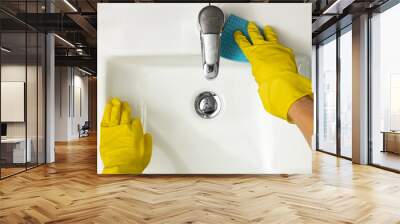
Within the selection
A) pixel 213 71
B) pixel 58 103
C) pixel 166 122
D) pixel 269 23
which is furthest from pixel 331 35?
pixel 58 103

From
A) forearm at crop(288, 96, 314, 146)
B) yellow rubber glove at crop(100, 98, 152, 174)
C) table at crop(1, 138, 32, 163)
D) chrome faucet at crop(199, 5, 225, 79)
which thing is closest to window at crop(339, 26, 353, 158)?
chrome faucet at crop(199, 5, 225, 79)

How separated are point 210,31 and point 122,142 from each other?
5.70ft

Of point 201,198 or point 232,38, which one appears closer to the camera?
point 201,198

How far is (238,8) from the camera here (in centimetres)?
495

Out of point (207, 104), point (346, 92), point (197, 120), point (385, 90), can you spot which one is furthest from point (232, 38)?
point (346, 92)

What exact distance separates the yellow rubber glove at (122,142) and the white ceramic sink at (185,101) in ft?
0.34

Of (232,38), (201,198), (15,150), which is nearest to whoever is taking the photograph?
(201,198)

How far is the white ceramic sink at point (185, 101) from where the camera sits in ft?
16.3

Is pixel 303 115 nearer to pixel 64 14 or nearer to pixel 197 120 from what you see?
pixel 197 120

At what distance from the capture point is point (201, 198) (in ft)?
13.4

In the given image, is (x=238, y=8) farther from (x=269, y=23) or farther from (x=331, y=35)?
(x=331, y=35)

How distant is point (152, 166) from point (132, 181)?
349 mm

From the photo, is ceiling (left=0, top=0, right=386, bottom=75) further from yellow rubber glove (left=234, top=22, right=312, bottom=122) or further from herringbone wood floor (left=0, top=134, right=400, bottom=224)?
herringbone wood floor (left=0, top=134, right=400, bottom=224)

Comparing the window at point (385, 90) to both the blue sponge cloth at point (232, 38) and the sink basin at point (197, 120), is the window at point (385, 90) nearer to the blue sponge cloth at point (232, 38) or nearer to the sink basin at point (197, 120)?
the sink basin at point (197, 120)
